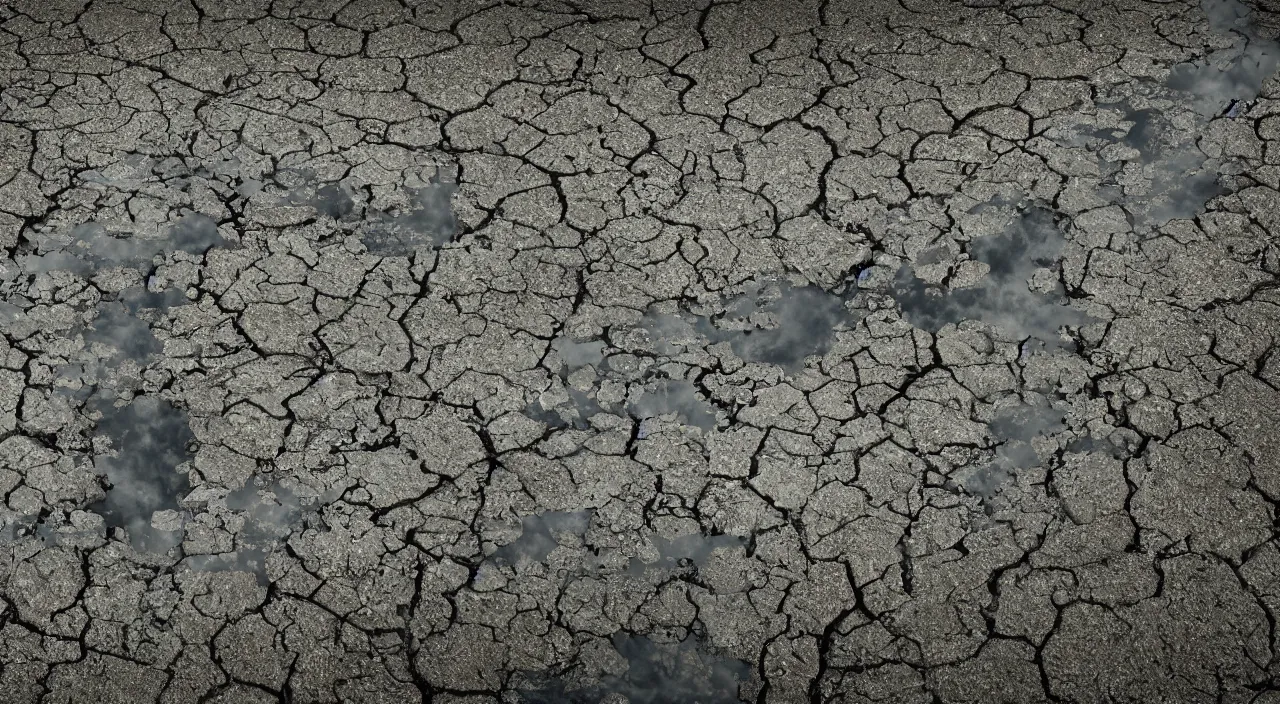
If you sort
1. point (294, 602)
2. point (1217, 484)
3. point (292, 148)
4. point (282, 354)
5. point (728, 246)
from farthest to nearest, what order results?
point (292, 148)
point (728, 246)
point (282, 354)
point (1217, 484)
point (294, 602)

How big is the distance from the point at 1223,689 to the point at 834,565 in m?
0.84

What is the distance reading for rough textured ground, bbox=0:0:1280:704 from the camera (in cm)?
261

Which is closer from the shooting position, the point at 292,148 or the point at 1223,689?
the point at 1223,689

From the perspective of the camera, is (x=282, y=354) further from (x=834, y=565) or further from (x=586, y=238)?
(x=834, y=565)

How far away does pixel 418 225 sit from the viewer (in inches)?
139

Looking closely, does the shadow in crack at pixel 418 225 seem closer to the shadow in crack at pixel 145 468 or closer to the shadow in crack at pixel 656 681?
the shadow in crack at pixel 145 468

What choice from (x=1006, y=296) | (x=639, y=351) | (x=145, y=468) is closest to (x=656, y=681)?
(x=639, y=351)

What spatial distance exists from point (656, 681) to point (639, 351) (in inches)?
37.9

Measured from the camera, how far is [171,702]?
2.50 meters

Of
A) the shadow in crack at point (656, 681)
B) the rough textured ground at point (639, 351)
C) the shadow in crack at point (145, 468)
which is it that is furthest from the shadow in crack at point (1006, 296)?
the shadow in crack at point (145, 468)

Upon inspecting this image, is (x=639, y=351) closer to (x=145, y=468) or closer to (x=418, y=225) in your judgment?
(x=418, y=225)

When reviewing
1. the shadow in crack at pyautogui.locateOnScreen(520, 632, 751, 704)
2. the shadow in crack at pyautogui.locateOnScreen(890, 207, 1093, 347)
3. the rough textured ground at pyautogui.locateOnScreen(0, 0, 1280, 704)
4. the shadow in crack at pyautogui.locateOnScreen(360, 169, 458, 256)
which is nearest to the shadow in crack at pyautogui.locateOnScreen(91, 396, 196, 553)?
the rough textured ground at pyautogui.locateOnScreen(0, 0, 1280, 704)

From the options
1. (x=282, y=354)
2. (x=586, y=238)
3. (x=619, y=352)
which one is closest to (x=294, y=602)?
(x=282, y=354)

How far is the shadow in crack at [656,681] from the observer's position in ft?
8.29
